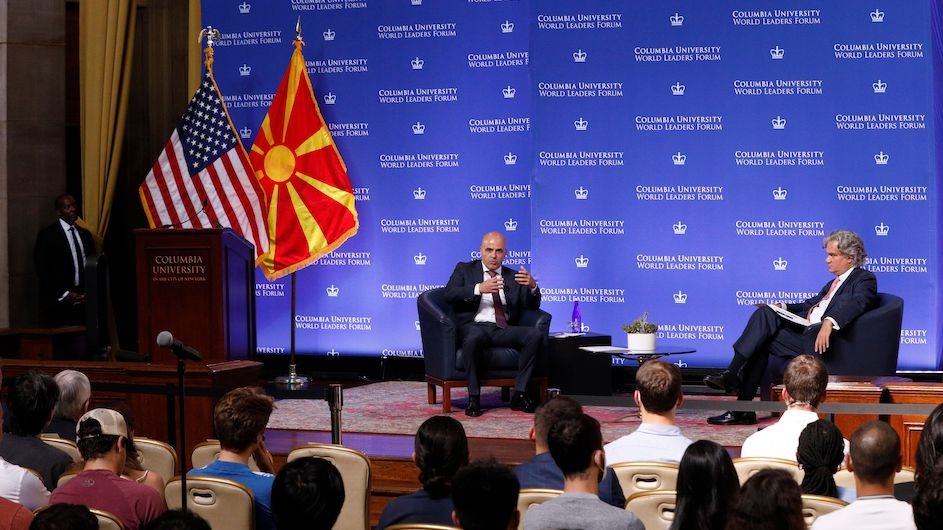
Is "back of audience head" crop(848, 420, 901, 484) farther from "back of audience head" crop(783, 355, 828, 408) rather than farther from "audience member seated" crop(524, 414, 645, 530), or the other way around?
"back of audience head" crop(783, 355, 828, 408)

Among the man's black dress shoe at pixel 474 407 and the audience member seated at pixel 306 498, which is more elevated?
the audience member seated at pixel 306 498

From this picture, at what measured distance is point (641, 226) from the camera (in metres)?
9.20

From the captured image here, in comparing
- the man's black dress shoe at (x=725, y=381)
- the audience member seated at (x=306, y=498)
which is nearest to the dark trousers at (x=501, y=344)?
the man's black dress shoe at (x=725, y=381)

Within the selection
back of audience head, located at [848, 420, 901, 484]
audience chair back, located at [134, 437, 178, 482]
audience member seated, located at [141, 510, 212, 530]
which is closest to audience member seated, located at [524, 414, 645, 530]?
back of audience head, located at [848, 420, 901, 484]

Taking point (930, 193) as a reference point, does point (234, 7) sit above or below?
above

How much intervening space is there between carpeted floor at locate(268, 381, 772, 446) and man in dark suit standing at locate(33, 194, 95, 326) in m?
2.01

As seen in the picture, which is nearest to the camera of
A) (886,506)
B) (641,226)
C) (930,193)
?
(886,506)

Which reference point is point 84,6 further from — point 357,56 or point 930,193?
point 930,193

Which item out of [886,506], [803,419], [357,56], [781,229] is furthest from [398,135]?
[886,506]

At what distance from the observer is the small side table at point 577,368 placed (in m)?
8.39

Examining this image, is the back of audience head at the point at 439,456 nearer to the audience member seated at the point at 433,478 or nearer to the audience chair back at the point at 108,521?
the audience member seated at the point at 433,478

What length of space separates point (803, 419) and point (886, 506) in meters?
1.40

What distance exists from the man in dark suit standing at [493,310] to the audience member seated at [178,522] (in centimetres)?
539

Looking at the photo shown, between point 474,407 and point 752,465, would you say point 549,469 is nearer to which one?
point 752,465
